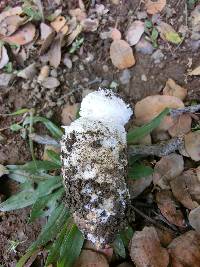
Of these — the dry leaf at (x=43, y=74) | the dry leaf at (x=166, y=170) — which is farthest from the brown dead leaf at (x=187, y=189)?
the dry leaf at (x=43, y=74)

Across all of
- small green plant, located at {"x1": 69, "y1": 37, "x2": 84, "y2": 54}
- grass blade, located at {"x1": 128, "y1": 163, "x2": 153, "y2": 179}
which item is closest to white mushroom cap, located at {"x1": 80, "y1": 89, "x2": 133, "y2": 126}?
grass blade, located at {"x1": 128, "y1": 163, "x2": 153, "y2": 179}

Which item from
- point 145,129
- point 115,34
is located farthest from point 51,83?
point 145,129

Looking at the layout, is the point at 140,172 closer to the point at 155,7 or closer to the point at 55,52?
the point at 55,52

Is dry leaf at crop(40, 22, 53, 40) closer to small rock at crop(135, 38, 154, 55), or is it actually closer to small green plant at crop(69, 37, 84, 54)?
small green plant at crop(69, 37, 84, 54)

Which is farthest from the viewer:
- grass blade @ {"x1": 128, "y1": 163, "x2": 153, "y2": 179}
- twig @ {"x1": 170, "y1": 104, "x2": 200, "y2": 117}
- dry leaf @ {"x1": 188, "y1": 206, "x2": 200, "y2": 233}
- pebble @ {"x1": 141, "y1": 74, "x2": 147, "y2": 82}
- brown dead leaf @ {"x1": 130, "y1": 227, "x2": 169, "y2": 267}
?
pebble @ {"x1": 141, "y1": 74, "x2": 147, "y2": 82}

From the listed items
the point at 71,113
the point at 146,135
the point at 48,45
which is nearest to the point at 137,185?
the point at 146,135
